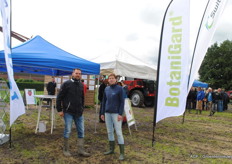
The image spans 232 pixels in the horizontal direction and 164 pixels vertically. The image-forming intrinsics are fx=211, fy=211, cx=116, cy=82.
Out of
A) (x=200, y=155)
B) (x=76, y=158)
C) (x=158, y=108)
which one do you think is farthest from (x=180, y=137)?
(x=76, y=158)

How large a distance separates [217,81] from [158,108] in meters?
37.2

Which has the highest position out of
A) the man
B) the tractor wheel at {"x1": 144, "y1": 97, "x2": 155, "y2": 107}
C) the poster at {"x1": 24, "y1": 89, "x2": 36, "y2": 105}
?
the man

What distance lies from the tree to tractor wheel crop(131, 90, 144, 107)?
28.7 metres

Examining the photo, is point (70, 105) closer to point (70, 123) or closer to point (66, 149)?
point (70, 123)

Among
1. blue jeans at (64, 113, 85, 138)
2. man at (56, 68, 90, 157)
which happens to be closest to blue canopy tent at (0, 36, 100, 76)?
man at (56, 68, 90, 157)

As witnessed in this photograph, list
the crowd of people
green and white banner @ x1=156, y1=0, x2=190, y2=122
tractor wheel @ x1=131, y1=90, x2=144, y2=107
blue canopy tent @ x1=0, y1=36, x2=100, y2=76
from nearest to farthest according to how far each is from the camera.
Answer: green and white banner @ x1=156, y1=0, x2=190, y2=122 → blue canopy tent @ x1=0, y1=36, x2=100, y2=76 → the crowd of people → tractor wheel @ x1=131, y1=90, x2=144, y2=107

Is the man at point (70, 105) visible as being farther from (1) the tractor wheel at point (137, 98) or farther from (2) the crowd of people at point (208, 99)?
(2) the crowd of people at point (208, 99)

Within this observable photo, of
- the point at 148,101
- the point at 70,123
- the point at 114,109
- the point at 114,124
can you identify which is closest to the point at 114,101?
the point at 114,109

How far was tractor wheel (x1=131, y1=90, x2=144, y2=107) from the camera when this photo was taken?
13055 mm

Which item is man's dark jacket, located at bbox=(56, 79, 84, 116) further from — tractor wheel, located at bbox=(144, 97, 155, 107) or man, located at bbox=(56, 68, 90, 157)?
tractor wheel, located at bbox=(144, 97, 155, 107)

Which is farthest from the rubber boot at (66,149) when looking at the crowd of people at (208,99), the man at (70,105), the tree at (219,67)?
the tree at (219,67)

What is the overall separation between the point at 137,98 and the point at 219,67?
3101 cm

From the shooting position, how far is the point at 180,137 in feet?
20.2

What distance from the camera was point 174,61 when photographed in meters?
4.57
